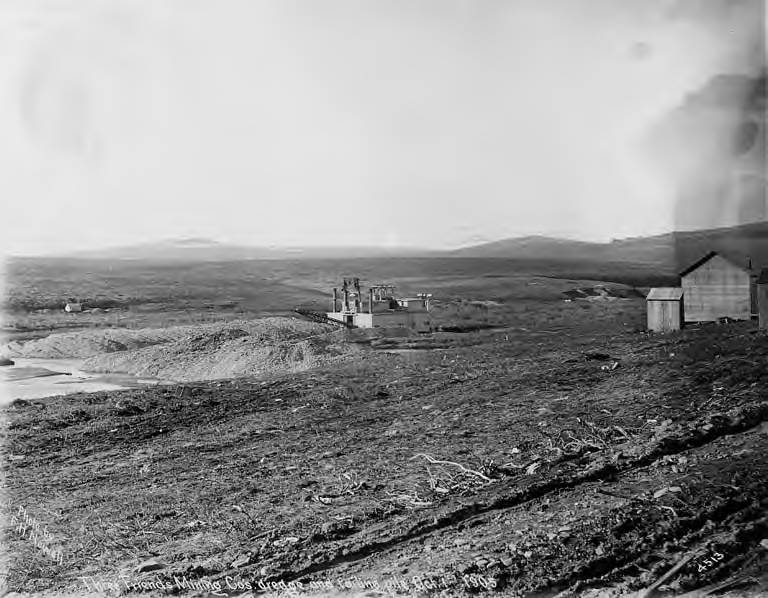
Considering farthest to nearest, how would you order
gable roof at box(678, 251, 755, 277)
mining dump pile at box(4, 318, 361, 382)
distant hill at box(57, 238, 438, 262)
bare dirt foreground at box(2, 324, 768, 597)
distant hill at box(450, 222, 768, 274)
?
1. gable roof at box(678, 251, 755, 277)
2. distant hill at box(450, 222, 768, 274)
3. mining dump pile at box(4, 318, 361, 382)
4. distant hill at box(57, 238, 438, 262)
5. bare dirt foreground at box(2, 324, 768, 597)

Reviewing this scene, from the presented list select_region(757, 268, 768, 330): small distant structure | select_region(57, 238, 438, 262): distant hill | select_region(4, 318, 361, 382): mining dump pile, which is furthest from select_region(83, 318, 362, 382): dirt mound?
select_region(757, 268, 768, 330): small distant structure

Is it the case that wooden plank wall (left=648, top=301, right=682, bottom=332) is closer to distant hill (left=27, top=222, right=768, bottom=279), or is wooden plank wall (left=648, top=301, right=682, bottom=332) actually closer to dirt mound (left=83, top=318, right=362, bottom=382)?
distant hill (left=27, top=222, right=768, bottom=279)

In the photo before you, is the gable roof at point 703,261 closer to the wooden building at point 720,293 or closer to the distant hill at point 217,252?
the wooden building at point 720,293

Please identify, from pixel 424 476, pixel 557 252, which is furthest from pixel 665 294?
pixel 424 476

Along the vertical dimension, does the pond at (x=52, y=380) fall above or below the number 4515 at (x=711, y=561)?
above

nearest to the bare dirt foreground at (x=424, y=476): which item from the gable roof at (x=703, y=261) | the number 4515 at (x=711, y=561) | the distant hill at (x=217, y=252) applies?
the number 4515 at (x=711, y=561)

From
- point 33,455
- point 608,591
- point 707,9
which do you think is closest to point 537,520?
point 608,591

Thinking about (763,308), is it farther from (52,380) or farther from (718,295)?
(52,380)

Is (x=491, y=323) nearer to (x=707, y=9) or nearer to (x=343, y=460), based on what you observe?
(x=343, y=460)
